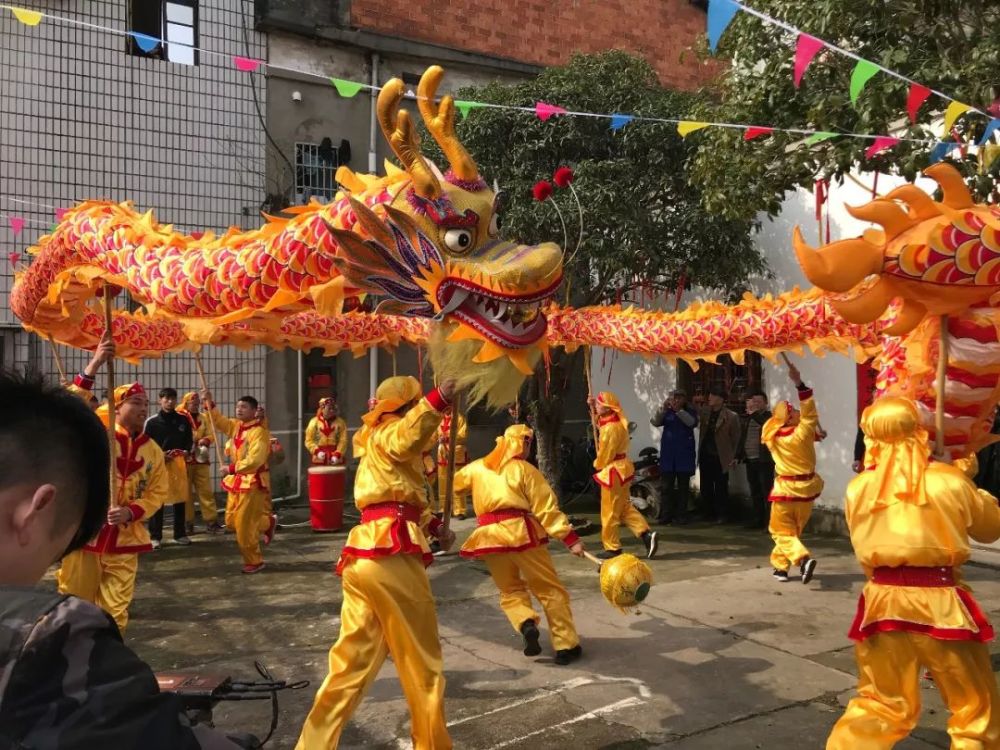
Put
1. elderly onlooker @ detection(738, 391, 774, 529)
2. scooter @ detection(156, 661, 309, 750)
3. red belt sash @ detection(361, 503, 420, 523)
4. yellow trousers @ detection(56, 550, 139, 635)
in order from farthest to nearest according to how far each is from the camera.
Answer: elderly onlooker @ detection(738, 391, 774, 529) < yellow trousers @ detection(56, 550, 139, 635) < red belt sash @ detection(361, 503, 420, 523) < scooter @ detection(156, 661, 309, 750)

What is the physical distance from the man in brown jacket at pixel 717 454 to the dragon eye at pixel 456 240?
25.6 ft

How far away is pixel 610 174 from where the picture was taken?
9445 mm

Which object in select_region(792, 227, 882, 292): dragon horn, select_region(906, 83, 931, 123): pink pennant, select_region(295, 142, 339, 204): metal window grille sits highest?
select_region(295, 142, 339, 204): metal window grille

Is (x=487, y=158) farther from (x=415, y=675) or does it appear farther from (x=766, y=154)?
(x=415, y=675)

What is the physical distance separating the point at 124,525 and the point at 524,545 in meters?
2.53

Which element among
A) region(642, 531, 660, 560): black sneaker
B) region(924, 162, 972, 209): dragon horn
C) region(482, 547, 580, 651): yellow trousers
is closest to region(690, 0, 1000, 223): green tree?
region(924, 162, 972, 209): dragon horn

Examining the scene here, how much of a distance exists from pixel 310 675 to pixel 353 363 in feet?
26.5

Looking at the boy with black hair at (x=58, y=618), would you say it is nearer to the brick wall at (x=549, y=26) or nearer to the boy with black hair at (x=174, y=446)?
the boy with black hair at (x=174, y=446)

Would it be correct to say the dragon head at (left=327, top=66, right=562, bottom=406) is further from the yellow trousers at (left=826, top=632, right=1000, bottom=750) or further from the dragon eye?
the yellow trousers at (left=826, top=632, right=1000, bottom=750)

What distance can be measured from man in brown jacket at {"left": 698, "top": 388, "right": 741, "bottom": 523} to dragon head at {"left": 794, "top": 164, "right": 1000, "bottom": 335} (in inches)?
294

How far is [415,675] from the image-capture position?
12.8 ft

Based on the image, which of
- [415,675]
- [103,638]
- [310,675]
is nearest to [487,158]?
[310,675]

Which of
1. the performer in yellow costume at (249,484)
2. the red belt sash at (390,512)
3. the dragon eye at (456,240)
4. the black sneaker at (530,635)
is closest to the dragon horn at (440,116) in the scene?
the dragon eye at (456,240)

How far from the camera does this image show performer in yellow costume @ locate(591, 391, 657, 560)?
880cm
